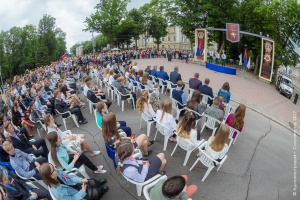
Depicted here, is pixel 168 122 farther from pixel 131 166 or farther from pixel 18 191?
pixel 18 191

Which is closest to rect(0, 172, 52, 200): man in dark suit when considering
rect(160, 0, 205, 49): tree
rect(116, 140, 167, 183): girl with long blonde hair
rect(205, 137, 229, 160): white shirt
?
rect(116, 140, 167, 183): girl with long blonde hair

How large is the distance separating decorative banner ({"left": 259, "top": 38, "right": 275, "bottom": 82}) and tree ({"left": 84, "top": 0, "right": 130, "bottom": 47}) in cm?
3283

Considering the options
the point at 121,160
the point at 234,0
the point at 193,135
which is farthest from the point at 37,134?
the point at 234,0

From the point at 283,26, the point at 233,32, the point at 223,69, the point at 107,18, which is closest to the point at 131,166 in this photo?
the point at 233,32

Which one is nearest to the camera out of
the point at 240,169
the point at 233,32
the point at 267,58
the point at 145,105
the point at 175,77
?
the point at 240,169

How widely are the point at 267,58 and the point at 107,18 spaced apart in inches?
1395

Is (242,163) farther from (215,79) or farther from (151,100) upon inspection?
(215,79)

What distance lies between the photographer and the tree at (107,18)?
4022cm

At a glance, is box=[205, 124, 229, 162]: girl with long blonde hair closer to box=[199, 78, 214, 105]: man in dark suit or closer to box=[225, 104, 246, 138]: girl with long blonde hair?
box=[225, 104, 246, 138]: girl with long blonde hair

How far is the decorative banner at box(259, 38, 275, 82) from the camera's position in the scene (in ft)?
46.4

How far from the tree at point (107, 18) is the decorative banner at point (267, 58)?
32.8 m

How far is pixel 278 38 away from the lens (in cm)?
2044

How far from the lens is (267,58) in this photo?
14750 mm

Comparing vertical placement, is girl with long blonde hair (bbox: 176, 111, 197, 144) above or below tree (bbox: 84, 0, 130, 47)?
below
